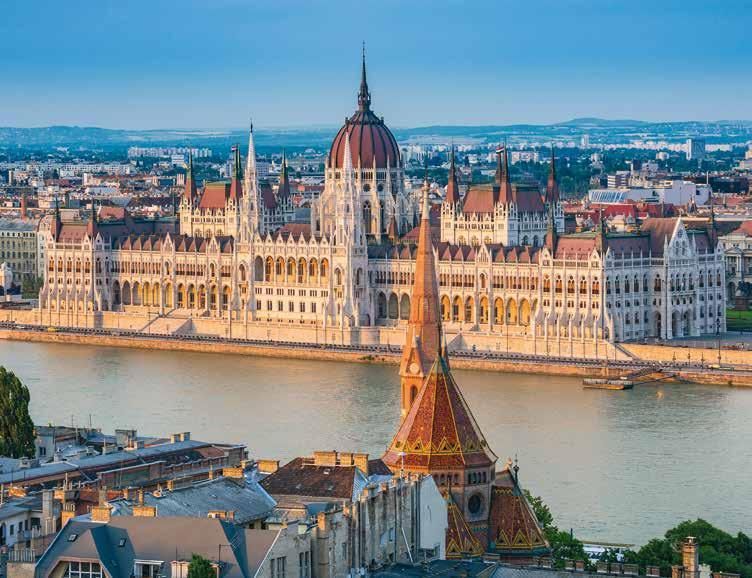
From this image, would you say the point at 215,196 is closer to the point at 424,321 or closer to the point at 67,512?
the point at 424,321

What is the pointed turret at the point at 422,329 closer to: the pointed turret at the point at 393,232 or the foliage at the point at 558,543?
the foliage at the point at 558,543

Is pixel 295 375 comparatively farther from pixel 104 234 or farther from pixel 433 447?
pixel 433 447

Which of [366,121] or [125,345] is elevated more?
[366,121]

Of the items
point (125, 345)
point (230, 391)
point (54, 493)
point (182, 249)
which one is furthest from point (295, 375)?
point (54, 493)

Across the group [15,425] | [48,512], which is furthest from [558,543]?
[15,425]

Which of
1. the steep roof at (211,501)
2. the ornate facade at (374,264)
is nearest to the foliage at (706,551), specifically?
the steep roof at (211,501)

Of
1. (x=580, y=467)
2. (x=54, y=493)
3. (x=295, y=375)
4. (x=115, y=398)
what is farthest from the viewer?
(x=295, y=375)

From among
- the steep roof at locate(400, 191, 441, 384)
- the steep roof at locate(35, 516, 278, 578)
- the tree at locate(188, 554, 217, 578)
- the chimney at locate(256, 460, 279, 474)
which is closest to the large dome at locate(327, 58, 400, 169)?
the steep roof at locate(400, 191, 441, 384)

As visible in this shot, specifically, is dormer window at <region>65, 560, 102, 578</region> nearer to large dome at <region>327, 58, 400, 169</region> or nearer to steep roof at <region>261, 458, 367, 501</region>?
steep roof at <region>261, 458, 367, 501</region>
